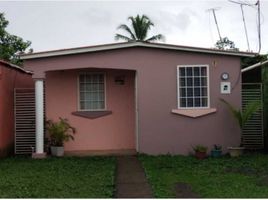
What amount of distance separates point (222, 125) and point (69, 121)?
4417 mm

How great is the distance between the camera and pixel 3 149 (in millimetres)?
12203

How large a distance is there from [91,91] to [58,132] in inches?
70.9

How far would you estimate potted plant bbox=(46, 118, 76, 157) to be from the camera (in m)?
12.4

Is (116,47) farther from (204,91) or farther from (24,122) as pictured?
(24,122)

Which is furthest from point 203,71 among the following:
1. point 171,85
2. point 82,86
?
point 82,86

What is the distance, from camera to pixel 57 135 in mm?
12406

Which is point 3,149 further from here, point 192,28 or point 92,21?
point 192,28

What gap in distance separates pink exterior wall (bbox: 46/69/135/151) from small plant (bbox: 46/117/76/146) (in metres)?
0.75

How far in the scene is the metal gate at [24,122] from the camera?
1295cm

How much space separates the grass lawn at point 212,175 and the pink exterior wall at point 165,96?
72cm

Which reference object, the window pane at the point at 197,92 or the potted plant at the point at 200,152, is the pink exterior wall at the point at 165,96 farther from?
the potted plant at the point at 200,152

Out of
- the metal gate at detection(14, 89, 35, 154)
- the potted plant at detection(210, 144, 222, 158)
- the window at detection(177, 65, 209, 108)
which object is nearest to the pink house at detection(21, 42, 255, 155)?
the window at detection(177, 65, 209, 108)

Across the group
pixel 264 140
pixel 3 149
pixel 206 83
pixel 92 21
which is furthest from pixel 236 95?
pixel 3 149

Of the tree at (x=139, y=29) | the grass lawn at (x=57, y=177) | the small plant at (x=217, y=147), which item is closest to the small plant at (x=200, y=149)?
the small plant at (x=217, y=147)
